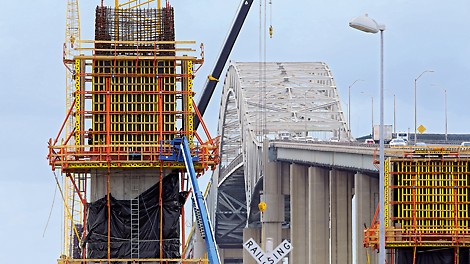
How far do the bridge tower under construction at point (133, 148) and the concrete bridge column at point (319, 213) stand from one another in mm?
85758

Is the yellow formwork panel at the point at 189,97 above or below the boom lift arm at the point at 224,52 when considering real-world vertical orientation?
below

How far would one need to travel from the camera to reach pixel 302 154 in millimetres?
166750

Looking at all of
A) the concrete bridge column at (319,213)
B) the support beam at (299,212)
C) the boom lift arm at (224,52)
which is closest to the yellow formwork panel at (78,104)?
the boom lift arm at (224,52)

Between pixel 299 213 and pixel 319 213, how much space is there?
43.7ft

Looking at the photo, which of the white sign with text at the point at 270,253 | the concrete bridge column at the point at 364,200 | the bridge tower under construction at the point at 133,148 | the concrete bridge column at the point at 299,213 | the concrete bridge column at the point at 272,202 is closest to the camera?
the white sign with text at the point at 270,253

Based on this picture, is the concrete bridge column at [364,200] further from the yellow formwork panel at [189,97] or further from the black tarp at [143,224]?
the black tarp at [143,224]

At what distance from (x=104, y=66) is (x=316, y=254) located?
89.1 metres

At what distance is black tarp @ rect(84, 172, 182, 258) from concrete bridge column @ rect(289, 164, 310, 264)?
320 ft

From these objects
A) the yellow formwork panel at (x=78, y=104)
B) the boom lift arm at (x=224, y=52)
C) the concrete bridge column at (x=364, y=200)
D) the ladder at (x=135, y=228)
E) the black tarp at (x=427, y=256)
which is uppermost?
the boom lift arm at (x=224, y=52)

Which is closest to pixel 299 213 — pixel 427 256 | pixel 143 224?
pixel 427 256

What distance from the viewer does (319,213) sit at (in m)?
172

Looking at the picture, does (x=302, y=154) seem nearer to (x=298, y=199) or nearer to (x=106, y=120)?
(x=298, y=199)

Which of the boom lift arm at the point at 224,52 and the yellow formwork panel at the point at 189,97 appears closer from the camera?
the yellow formwork panel at the point at 189,97

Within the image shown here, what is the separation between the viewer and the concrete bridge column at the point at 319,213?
6718 inches
